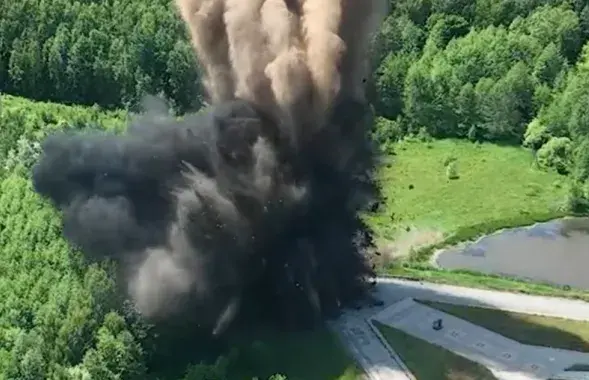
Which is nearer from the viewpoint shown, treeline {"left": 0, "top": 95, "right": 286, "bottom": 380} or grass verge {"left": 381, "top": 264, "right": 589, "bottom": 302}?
→ treeline {"left": 0, "top": 95, "right": 286, "bottom": 380}

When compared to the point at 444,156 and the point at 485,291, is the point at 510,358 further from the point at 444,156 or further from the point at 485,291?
the point at 444,156

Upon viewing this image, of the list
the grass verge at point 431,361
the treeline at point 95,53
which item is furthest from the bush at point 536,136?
the grass verge at point 431,361

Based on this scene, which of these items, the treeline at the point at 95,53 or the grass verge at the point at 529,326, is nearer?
the grass verge at the point at 529,326

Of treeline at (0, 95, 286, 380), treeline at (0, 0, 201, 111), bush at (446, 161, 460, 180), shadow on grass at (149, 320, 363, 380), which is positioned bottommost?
shadow on grass at (149, 320, 363, 380)

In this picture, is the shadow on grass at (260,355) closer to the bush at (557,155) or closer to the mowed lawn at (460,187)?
the mowed lawn at (460,187)

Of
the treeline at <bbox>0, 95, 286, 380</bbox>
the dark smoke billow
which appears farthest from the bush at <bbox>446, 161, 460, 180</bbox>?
the treeline at <bbox>0, 95, 286, 380</bbox>

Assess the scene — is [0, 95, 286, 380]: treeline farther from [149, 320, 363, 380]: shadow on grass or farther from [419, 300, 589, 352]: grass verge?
[419, 300, 589, 352]: grass verge

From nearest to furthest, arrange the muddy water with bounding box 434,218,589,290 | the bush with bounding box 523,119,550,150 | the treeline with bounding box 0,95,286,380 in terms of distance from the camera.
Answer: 1. the treeline with bounding box 0,95,286,380
2. the muddy water with bounding box 434,218,589,290
3. the bush with bounding box 523,119,550,150
